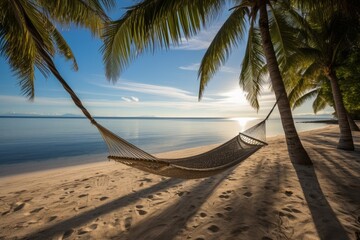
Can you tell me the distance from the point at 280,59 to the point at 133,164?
442 cm

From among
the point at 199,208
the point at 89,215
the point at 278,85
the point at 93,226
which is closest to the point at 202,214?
the point at 199,208

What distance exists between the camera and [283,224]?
64.9 inches

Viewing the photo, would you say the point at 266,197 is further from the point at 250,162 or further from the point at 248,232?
the point at 250,162

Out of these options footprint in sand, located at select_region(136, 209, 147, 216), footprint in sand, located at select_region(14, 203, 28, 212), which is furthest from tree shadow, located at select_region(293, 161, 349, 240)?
footprint in sand, located at select_region(14, 203, 28, 212)

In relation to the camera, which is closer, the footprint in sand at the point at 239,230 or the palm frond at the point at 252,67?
the footprint in sand at the point at 239,230

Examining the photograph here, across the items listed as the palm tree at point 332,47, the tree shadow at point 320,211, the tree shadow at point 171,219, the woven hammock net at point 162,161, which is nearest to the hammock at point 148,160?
the woven hammock net at point 162,161

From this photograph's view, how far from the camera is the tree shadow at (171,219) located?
5.35 ft

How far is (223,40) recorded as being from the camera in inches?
153

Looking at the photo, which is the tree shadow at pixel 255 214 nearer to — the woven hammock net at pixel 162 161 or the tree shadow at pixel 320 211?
the tree shadow at pixel 320 211

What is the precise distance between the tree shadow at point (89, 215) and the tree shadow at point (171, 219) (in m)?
0.49

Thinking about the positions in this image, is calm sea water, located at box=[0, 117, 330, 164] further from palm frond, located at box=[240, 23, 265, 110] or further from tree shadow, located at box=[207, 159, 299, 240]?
tree shadow, located at box=[207, 159, 299, 240]

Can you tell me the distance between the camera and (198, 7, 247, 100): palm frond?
387 cm

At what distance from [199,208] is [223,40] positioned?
10.4 feet

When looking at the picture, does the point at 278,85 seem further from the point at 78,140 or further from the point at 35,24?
the point at 78,140
